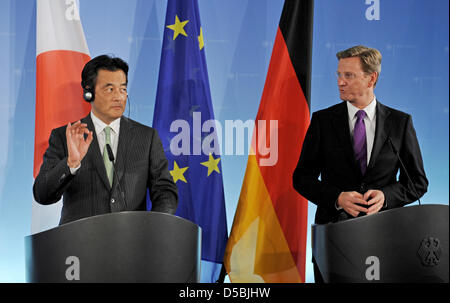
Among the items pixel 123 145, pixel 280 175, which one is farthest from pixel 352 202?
pixel 123 145

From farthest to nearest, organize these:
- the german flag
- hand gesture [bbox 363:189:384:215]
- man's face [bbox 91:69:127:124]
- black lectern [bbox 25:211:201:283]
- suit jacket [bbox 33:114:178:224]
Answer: the german flag
man's face [bbox 91:69:127:124]
suit jacket [bbox 33:114:178:224]
hand gesture [bbox 363:189:384:215]
black lectern [bbox 25:211:201:283]

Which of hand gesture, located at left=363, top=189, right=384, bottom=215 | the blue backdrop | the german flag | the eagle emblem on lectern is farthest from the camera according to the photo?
the blue backdrop

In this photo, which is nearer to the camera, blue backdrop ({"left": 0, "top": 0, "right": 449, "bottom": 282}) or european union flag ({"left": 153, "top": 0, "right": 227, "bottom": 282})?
european union flag ({"left": 153, "top": 0, "right": 227, "bottom": 282})

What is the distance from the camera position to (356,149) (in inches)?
117

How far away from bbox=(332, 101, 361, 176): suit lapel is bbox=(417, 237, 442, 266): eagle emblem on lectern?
82 cm

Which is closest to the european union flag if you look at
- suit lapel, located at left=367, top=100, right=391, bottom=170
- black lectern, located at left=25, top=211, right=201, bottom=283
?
suit lapel, located at left=367, top=100, right=391, bottom=170

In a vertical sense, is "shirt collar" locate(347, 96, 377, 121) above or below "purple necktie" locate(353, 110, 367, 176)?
above

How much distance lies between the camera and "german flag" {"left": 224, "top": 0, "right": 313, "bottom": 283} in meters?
3.60

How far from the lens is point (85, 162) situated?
2.78 metres

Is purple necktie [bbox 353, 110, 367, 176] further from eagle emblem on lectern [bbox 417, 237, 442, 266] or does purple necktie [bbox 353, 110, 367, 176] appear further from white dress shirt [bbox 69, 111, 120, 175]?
white dress shirt [bbox 69, 111, 120, 175]

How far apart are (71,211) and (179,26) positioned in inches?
63.0

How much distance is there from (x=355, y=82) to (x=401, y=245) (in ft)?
4.07

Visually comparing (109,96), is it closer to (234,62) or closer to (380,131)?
(234,62)
